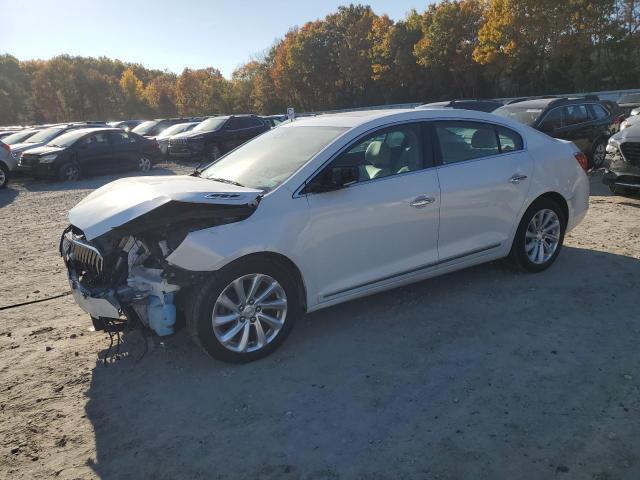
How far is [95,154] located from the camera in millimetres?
16172

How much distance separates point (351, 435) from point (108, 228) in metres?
2.08

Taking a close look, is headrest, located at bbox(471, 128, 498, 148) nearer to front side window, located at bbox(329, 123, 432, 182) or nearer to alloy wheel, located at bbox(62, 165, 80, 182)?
front side window, located at bbox(329, 123, 432, 182)

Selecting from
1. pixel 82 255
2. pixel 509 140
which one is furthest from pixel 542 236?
pixel 82 255

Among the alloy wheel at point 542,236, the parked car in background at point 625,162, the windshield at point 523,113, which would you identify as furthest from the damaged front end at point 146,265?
the windshield at point 523,113

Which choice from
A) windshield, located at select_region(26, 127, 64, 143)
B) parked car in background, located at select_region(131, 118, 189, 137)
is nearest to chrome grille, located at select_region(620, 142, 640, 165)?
windshield, located at select_region(26, 127, 64, 143)

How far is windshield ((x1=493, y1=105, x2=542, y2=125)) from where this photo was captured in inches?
412

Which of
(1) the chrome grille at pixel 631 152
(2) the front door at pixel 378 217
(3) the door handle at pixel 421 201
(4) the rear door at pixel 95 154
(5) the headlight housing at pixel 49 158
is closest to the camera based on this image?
(2) the front door at pixel 378 217

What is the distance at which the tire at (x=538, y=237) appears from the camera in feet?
17.3

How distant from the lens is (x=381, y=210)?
4242 millimetres

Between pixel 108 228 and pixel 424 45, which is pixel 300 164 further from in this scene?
pixel 424 45

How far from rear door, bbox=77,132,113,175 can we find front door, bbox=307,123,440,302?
45.4 ft

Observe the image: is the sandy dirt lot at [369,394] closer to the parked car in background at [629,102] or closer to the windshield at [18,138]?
the parked car in background at [629,102]

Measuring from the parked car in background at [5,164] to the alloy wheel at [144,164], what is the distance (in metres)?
3.60

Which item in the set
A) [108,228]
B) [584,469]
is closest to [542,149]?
[584,469]
